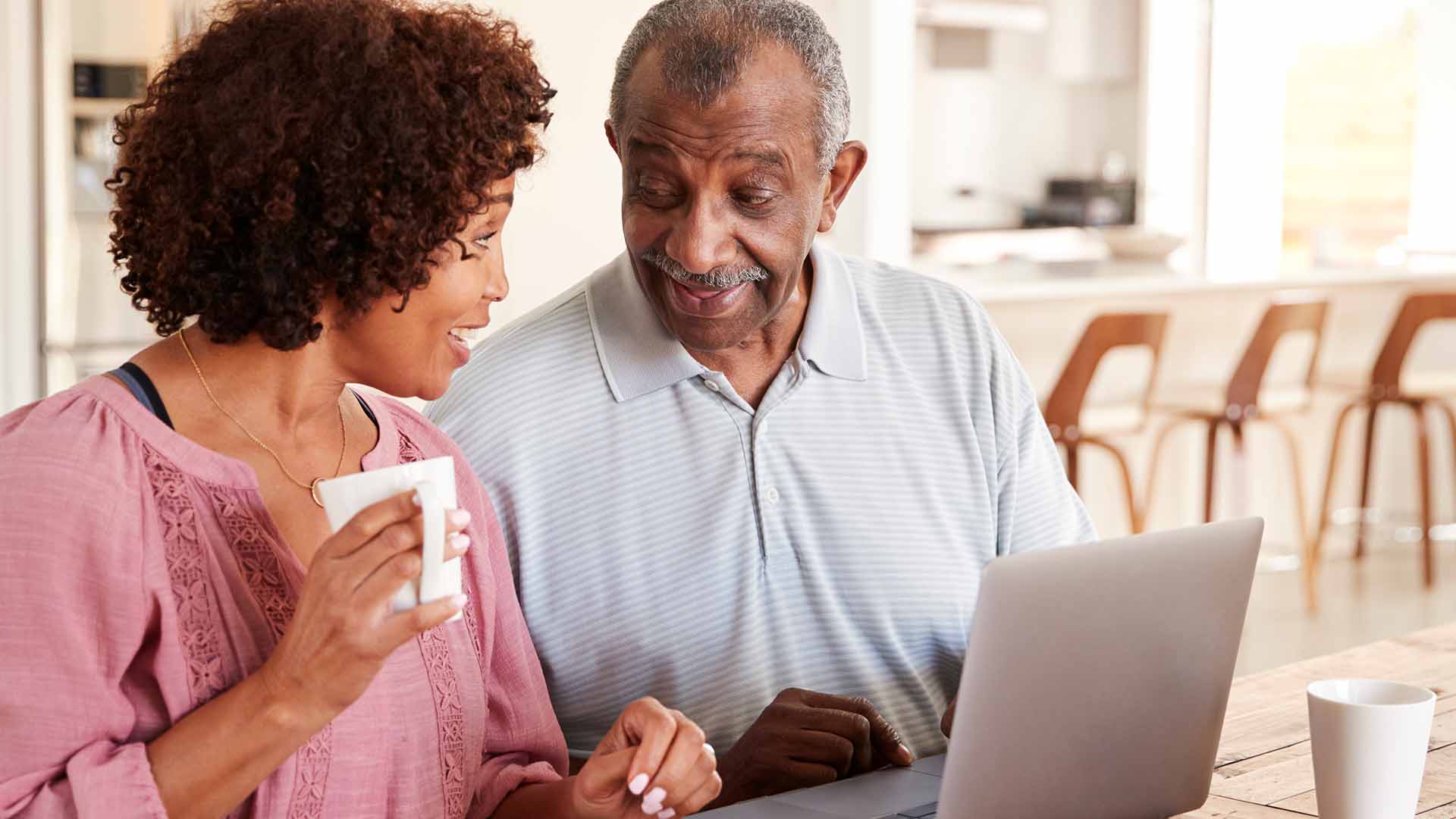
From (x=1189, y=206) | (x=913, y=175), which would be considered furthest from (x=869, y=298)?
(x=913, y=175)

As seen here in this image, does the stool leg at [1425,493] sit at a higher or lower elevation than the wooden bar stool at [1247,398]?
lower

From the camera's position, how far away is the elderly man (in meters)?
1.77

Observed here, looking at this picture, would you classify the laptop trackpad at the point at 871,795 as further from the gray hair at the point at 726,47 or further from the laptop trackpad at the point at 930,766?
the gray hair at the point at 726,47

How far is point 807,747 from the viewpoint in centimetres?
159

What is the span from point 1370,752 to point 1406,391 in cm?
438

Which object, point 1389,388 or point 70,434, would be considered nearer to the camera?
point 70,434

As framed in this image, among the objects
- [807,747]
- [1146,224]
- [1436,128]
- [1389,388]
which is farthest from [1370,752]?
[1146,224]

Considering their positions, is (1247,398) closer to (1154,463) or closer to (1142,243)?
(1154,463)

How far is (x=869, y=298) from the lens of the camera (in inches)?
80.1

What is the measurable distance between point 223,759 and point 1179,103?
6901mm

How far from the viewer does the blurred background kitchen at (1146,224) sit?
375 cm

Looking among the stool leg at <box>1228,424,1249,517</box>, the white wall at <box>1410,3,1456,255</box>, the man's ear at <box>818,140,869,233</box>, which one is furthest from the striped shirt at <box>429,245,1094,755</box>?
the white wall at <box>1410,3,1456,255</box>

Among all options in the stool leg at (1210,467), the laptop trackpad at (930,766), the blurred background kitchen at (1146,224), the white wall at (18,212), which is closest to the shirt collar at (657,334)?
the laptop trackpad at (930,766)

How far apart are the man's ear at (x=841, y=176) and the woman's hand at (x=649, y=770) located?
75cm
